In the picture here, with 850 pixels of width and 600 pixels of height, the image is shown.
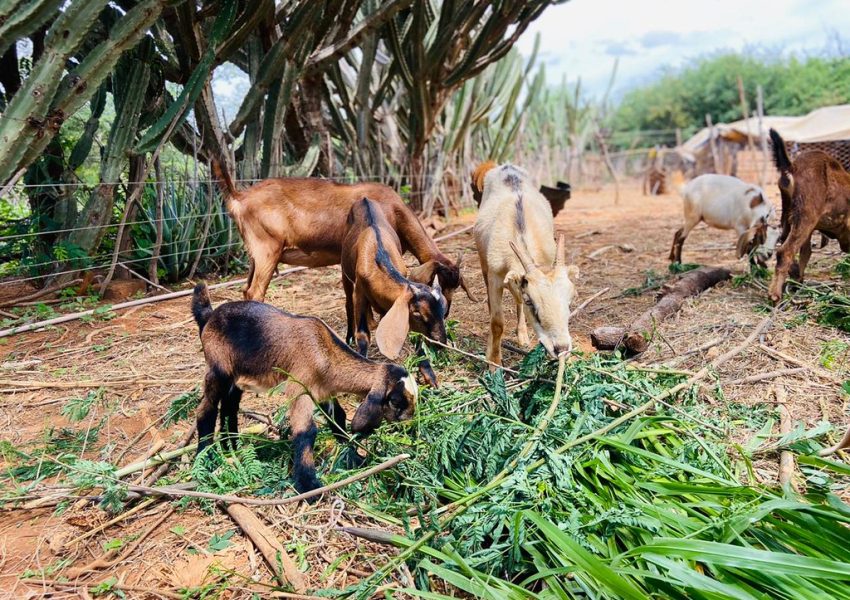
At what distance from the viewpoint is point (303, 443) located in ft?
9.78

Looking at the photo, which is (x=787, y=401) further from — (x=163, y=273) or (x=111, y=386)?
(x=163, y=273)

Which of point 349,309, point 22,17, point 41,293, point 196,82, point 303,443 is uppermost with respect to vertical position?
point 22,17

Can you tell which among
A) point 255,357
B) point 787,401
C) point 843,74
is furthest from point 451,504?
point 843,74

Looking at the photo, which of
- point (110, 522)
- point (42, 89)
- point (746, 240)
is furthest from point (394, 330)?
point (746, 240)

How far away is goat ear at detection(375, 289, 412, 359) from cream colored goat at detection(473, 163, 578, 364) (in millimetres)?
921

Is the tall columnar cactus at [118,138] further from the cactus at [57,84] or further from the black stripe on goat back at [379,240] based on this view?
the black stripe on goat back at [379,240]

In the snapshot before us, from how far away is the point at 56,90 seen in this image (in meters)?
5.06

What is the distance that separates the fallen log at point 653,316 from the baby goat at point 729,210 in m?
1.38

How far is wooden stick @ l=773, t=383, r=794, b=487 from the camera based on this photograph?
2.77 meters

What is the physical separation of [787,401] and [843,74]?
126 feet

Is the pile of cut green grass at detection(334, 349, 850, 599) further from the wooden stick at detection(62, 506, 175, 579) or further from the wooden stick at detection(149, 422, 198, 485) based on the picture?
the wooden stick at detection(149, 422, 198, 485)

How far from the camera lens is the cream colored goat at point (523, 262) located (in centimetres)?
397

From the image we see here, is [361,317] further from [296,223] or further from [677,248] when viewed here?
[677,248]

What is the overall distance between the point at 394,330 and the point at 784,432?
226 centimetres
